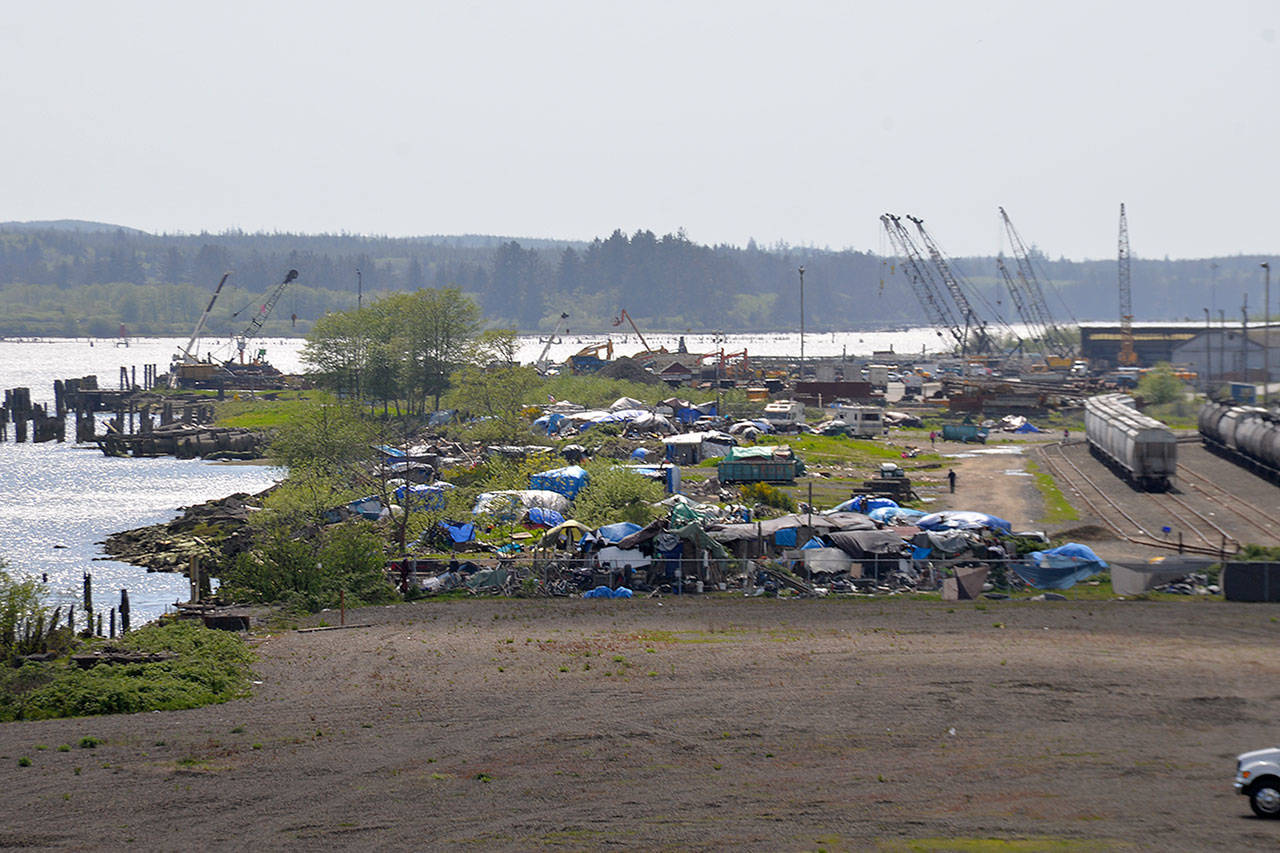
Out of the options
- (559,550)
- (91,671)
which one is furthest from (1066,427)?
(91,671)

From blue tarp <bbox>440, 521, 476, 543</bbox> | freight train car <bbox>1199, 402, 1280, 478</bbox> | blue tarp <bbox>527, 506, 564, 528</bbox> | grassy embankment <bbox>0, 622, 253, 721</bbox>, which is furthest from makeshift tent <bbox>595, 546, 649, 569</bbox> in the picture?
freight train car <bbox>1199, 402, 1280, 478</bbox>

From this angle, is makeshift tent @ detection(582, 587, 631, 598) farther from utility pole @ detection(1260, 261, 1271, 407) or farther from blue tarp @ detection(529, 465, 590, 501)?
utility pole @ detection(1260, 261, 1271, 407)

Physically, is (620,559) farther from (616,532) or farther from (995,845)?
(995,845)

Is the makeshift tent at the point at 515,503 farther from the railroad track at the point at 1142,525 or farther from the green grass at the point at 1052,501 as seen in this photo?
the railroad track at the point at 1142,525

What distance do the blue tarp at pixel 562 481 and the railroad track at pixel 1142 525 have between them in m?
22.8

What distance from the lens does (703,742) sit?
23562mm

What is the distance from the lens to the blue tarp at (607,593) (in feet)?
127

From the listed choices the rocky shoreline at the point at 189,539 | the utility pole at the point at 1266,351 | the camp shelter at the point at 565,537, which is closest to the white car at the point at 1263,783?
the camp shelter at the point at 565,537

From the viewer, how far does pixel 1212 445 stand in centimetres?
7781

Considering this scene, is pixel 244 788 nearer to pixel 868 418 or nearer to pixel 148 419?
pixel 868 418

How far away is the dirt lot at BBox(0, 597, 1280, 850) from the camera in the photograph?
756 inches

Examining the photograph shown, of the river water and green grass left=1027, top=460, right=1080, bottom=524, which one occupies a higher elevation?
green grass left=1027, top=460, right=1080, bottom=524

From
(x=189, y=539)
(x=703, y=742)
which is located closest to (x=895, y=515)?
(x=703, y=742)

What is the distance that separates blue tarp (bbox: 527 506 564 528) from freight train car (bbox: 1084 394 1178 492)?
29.7 m
